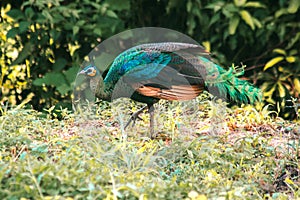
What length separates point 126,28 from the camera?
7.00 m

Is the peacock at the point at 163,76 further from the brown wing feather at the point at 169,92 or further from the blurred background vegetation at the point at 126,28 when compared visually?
the blurred background vegetation at the point at 126,28

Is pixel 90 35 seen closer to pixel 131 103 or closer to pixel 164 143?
pixel 131 103

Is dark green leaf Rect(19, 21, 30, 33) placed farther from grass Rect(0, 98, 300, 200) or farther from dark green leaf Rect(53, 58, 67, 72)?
grass Rect(0, 98, 300, 200)

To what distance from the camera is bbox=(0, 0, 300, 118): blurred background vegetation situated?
6422mm

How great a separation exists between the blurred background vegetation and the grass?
3.83 ft

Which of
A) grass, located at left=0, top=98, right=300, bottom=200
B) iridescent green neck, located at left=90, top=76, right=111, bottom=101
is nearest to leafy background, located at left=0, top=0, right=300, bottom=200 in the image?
grass, located at left=0, top=98, right=300, bottom=200

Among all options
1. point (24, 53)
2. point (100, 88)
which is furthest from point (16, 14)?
point (100, 88)

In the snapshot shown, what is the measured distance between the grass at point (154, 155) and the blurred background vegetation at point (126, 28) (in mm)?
1168

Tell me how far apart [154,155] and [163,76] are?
519 millimetres

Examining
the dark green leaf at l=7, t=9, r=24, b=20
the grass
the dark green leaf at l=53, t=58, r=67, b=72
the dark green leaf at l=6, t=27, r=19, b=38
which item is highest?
the dark green leaf at l=7, t=9, r=24, b=20

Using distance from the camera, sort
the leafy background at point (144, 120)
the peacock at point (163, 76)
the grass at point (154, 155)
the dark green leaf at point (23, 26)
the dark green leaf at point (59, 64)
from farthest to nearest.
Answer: the dark green leaf at point (59, 64), the dark green leaf at point (23, 26), the peacock at point (163, 76), the leafy background at point (144, 120), the grass at point (154, 155)

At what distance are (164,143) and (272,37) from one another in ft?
9.16

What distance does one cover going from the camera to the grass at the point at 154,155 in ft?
10.7

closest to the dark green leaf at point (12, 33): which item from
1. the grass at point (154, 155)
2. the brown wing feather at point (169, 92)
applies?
the grass at point (154, 155)
